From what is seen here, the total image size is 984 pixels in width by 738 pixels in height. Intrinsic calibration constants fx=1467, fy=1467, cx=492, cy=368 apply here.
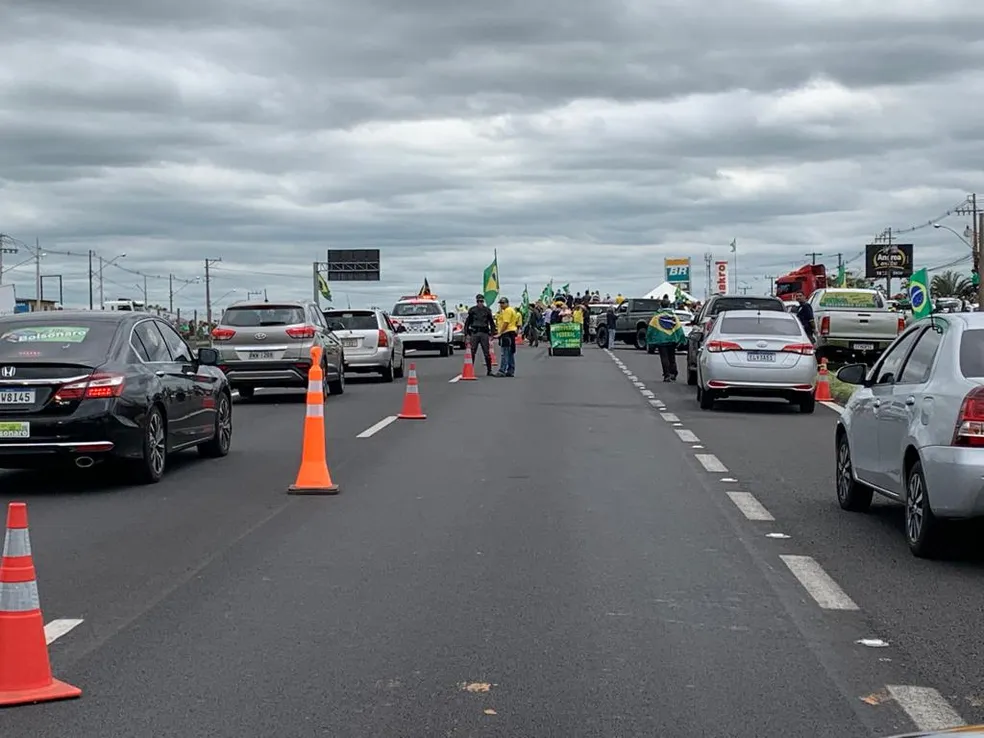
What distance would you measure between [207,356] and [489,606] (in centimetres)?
744

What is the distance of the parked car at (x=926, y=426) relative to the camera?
27.2ft

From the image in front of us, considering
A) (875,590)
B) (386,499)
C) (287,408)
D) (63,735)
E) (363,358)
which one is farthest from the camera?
(363,358)

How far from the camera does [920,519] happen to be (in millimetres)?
Answer: 8797

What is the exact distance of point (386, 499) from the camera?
1167 centimetres

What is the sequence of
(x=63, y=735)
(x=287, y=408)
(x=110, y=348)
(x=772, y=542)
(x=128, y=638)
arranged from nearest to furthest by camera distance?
(x=63, y=735) → (x=128, y=638) → (x=772, y=542) → (x=110, y=348) → (x=287, y=408)

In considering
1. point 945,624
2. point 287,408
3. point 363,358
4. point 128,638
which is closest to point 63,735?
point 128,638

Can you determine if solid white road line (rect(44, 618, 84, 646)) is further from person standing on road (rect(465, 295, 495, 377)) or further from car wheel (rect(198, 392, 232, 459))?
person standing on road (rect(465, 295, 495, 377))

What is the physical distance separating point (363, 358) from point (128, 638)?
23436 millimetres

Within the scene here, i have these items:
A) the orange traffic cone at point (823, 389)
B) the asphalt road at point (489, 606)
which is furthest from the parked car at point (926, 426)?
the orange traffic cone at point (823, 389)

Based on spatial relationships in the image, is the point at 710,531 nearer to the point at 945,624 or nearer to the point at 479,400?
the point at 945,624

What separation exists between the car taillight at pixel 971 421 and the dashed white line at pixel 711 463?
18.0ft

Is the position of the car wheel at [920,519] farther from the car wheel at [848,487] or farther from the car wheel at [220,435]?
the car wheel at [220,435]

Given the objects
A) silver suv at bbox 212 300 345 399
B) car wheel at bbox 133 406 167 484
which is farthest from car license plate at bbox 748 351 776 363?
car wheel at bbox 133 406 167 484

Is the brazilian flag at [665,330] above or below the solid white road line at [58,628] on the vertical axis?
above
